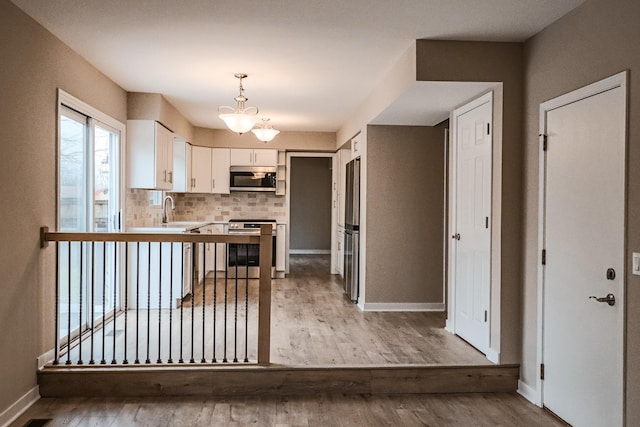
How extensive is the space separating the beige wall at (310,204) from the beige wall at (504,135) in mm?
8999

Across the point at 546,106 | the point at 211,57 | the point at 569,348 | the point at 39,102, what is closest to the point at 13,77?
the point at 39,102

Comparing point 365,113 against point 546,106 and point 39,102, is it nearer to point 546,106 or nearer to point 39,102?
point 546,106

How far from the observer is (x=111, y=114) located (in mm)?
5262

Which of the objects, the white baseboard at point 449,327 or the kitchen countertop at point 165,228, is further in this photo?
A: the kitchen countertop at point 165,228

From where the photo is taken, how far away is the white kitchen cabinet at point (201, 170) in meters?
8.53

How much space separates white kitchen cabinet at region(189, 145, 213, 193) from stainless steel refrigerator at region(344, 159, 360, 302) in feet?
8.79

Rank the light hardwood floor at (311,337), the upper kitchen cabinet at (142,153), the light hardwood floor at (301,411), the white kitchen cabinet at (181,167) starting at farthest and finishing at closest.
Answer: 1. the white kitchen cabinet at (181,167)
2. the upper kitchen cabinet at (142,153)
3. the light hardwood floor at (311,337)
4. the light hardwood floor at (301,411)

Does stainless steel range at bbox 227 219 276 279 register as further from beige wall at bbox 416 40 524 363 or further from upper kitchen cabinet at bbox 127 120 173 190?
beige wall at bbox 416 40 524 363

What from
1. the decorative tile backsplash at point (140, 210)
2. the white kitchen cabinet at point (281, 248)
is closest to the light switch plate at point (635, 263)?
the decorative tile backsplash at point (140, 210)

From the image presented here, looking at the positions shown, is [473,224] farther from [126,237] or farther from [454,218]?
[126,237]

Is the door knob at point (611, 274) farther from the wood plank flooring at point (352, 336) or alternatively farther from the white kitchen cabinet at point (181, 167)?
the white kitchen cabinet at point (181, 167)

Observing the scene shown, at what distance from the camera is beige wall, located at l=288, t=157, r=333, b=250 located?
12.9m

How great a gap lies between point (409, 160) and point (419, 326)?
1.85 metres

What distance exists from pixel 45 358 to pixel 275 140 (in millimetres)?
5575
